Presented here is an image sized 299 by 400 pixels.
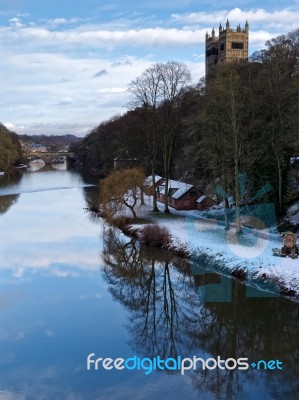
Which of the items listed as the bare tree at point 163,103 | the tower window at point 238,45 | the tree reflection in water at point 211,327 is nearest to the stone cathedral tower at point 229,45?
the tower window at point 238,45

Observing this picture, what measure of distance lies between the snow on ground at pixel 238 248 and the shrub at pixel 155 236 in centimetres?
53

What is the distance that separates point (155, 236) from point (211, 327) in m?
13.0

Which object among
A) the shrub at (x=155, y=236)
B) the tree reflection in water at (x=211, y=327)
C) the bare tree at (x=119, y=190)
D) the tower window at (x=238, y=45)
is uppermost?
the tower window at (x=238, y=45)

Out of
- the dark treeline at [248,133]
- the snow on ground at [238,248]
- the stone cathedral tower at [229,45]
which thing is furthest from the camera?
the stone cathedral tower at [229,45]

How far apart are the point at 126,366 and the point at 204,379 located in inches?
98.3

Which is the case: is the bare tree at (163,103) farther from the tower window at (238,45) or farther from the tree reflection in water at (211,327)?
the tower window at (238,45)

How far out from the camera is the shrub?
28.8 metres

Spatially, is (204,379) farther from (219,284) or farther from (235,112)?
(235,112)

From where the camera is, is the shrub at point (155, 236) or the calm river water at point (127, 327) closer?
the calm river water at point (127, 327)

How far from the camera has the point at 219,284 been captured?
21.4 metres

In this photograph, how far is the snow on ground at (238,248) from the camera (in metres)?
20.5

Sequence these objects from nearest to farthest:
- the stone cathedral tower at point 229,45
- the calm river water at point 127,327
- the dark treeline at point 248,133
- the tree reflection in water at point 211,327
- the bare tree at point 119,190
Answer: the calm river water at point 127,327 → the tree reflection in water at point 211,327 → the dark treeline at point 248,133 → the bare tree at point 119,190 → the stone cathedral tower at point 229,45

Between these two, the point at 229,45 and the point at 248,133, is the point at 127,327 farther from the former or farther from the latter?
the point at 229,45

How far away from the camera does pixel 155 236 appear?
1155 inches
